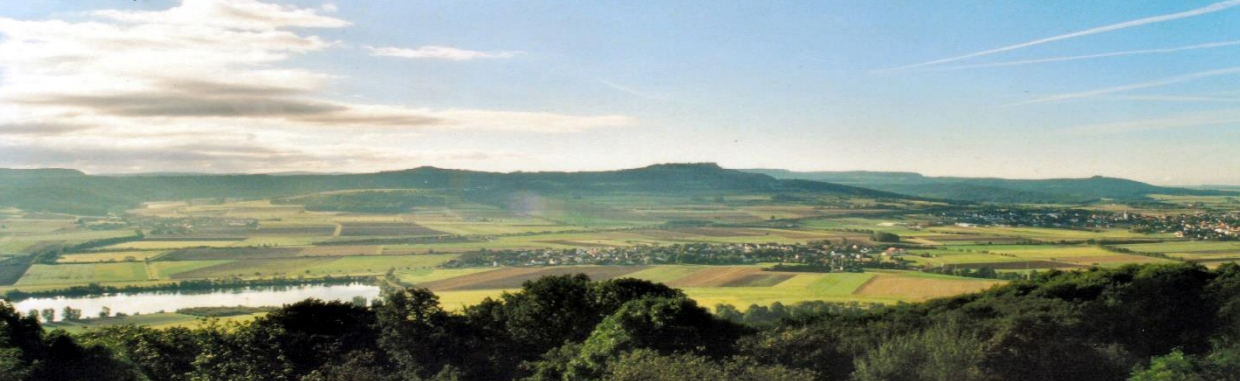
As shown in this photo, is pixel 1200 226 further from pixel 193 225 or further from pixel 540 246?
pixel 193 225

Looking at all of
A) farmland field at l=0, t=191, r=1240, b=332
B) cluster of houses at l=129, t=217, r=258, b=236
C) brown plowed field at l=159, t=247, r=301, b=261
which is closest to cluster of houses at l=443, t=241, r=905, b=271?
farmland field at l=0, t=191, r=1240, b=332

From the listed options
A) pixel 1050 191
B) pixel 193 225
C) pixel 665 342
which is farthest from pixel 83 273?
pixel 1050 191

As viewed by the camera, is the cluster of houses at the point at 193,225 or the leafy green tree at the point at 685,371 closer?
the leafy green tree at the point at 685,371

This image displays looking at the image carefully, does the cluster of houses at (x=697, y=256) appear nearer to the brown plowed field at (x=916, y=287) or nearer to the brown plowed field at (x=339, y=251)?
the brown plowed field at (x=916, y=287)

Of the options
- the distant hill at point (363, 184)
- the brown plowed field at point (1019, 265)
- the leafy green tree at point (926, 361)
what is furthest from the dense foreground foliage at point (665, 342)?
the distant hill at point (363, 184)

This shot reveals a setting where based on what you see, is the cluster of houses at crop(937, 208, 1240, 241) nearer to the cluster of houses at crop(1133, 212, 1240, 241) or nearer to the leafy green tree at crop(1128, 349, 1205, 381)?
the cluster of houses at crop(1133, 212, 1240, 241)

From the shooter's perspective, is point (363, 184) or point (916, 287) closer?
point (916, 287)
